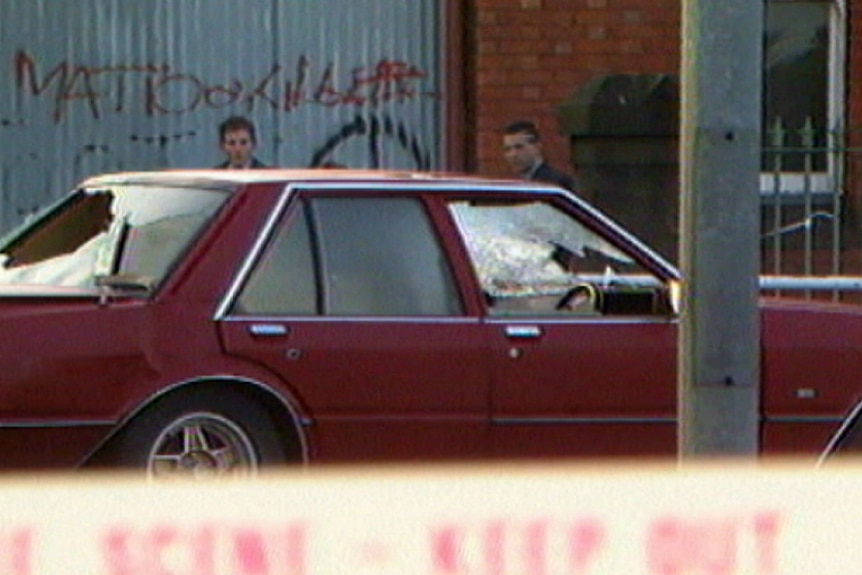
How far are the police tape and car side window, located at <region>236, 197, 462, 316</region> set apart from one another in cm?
389

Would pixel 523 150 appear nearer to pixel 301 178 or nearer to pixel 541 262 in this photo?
pixel 541 262

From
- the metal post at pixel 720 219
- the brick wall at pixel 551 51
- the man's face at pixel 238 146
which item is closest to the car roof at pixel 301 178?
the metal post at pixel 720 219

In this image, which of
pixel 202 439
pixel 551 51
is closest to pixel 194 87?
pixel 551 51

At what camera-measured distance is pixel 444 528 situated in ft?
16.5

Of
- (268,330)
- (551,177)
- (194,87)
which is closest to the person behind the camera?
(268,330)

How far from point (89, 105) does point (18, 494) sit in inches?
410

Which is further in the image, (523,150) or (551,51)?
(551,51)

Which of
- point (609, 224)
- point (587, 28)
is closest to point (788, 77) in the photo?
point (587, 28)

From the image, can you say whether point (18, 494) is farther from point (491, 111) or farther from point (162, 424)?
point (491, 111)

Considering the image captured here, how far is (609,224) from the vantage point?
9.52m

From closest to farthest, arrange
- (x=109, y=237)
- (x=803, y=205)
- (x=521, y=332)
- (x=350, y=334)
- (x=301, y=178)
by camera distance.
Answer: (x=350, y=334) → (x=521, y=332) → (x=301, y=178) → (x=109, y=237) → (x=803, y=205)

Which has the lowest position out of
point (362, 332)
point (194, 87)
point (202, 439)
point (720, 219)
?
point (202, 439)

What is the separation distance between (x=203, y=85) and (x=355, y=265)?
6464 mm

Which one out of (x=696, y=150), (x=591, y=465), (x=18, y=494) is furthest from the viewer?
(x=591, y=465)
